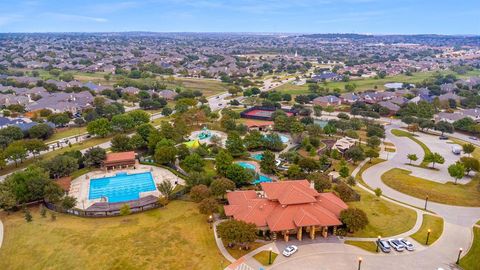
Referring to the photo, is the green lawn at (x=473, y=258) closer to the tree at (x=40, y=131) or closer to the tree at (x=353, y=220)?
the tree at (x=353, y=220)

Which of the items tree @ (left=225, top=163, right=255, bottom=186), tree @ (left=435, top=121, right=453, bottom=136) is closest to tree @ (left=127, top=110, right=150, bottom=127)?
tree @ (left=225, top=163, right=255, bottom=186)

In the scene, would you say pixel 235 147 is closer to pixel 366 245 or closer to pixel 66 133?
pixel 366 245

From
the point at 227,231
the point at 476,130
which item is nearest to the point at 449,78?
the point at 476,130

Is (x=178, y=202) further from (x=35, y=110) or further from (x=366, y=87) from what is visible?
(x=366, y=87)

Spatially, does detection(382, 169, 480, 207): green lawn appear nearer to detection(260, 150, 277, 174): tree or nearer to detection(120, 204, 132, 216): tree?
detection(260, 150, 277, 174): tree

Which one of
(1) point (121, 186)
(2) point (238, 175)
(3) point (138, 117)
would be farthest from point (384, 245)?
Result: (3) point (138, 117)
